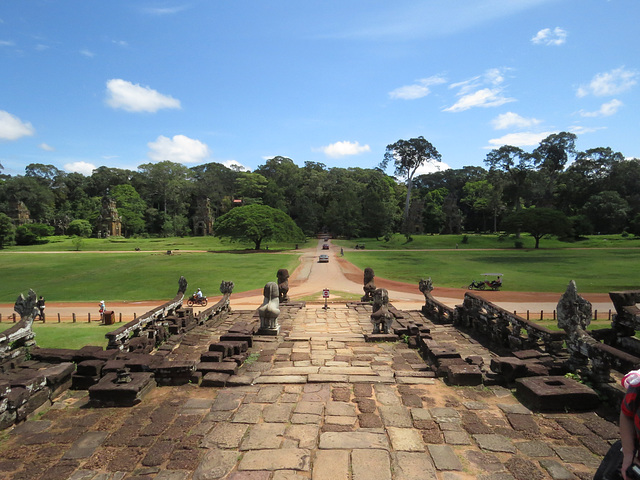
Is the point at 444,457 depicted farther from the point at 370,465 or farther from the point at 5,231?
the point at 5,231

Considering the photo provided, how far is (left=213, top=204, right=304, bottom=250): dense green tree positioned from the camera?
51.6 m

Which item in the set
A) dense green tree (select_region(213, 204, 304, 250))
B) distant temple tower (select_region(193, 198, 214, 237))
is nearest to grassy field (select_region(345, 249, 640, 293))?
dense green tree (select_region(213, 204, 304, 250))

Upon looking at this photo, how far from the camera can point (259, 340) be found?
1048cm

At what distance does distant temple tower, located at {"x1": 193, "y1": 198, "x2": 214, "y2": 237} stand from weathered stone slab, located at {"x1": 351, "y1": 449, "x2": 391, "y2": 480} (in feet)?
254

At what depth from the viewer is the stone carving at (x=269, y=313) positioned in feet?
36.3

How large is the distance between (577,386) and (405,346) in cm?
456

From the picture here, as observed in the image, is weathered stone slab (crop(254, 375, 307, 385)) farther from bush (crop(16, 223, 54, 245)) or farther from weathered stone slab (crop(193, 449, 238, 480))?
bush (crop(16, 223, 54, 245))

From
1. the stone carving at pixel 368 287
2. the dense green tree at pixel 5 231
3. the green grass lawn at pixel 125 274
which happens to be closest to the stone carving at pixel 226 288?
the stone carving at pixel 368 287

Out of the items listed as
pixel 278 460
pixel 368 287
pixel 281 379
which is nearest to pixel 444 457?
pixel 278 460

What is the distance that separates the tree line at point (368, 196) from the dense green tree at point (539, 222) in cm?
18

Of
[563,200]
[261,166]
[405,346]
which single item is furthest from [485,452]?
[261,166]

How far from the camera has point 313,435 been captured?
16.8 feet

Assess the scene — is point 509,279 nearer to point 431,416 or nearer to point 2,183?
point 431,416

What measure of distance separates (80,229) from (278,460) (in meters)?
76.9
